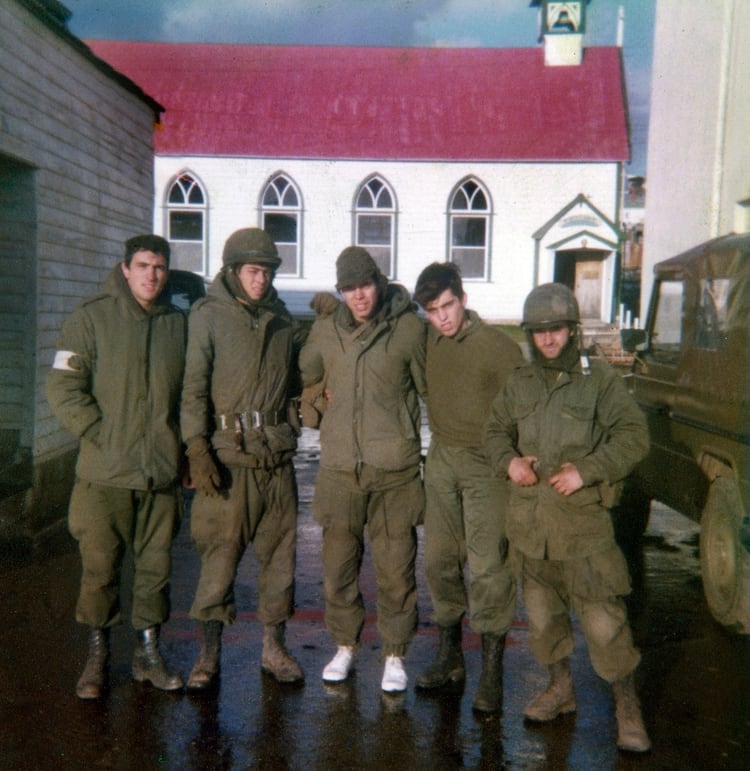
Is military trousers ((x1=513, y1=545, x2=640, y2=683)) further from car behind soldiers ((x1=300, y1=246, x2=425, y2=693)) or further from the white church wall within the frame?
the white church wall

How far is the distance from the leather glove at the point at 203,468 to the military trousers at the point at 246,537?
0.46 feet

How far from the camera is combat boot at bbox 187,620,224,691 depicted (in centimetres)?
457

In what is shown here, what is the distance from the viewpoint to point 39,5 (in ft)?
22.4

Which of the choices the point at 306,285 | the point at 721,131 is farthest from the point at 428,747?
the point at 306,285

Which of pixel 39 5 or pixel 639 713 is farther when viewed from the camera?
pixel 39 5

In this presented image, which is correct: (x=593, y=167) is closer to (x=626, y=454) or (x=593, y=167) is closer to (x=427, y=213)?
(x=427, y=213)

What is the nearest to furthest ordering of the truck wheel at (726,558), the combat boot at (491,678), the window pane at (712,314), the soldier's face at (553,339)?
the soldier's face at (553,339) < the combat boot at (491,678) < the truck wheel at (726,558) < the window pane at (712,314)

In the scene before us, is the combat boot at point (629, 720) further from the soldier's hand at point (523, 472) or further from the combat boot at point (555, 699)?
the soldier's hand at point (523, 472)

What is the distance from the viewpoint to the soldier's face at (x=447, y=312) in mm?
4488

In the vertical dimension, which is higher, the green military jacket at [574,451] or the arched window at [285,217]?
the arched window at [285,217]

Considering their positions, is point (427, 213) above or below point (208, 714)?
above

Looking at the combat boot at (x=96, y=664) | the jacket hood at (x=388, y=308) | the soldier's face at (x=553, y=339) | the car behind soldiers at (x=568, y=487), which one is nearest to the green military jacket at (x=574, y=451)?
the car behind soldiers at (x=568, y=487)

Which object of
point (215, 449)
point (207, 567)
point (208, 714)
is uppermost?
point (215, 449)

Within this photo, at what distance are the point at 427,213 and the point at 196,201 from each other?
641 centimetres
